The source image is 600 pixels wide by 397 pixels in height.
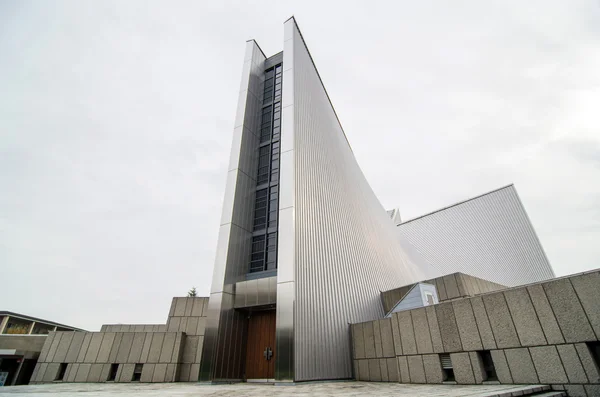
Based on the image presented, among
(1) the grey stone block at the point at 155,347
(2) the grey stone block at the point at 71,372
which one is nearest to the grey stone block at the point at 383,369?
(1) the grey stone block at the point at 155,347

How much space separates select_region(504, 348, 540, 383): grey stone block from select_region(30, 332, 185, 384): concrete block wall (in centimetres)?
1493

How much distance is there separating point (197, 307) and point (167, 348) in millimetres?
3996

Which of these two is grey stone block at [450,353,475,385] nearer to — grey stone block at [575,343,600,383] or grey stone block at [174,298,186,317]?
grey stone block at [575,343,600,383]

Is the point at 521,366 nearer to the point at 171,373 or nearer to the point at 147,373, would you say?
the point at 171,373

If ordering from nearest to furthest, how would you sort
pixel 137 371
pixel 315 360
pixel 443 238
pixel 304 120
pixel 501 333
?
pixel 501 333 < pixel 315 360 < pixel 137 371 < pixel 304 120 < pixel 443 238

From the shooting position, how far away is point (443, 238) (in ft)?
151

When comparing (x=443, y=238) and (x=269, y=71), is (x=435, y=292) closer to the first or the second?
(x=269, y=71)

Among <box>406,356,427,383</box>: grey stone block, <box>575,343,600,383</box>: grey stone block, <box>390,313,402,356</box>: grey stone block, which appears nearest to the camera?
<box>575,343,600,383</box>: grey stone block

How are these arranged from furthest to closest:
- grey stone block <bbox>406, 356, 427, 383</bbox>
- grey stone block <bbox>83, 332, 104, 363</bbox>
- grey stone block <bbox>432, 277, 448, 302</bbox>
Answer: grey stone block <bbox>432, 277, 448, 302</bbox>
grey stone block <bbox>83, 332, 104, 363</bbox>
grey stone block <bbox>406, 356, 427, 383</bbox>

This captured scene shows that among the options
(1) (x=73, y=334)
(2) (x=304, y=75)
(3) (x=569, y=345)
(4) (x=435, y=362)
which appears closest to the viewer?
(3) (x=569, y=345)

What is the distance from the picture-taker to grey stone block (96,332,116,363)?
51.5 ft

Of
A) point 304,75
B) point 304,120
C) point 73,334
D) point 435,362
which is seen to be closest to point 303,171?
point 304,120

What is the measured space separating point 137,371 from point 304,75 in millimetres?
20205

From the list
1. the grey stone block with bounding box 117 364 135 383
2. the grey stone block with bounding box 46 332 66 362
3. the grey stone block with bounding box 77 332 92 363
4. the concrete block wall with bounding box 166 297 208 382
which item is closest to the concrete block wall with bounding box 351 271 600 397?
the concrete block wall with bounding box 166 297 208 382
